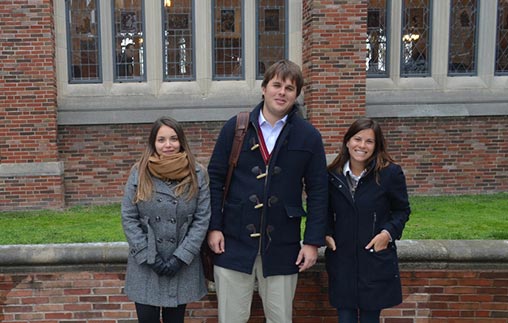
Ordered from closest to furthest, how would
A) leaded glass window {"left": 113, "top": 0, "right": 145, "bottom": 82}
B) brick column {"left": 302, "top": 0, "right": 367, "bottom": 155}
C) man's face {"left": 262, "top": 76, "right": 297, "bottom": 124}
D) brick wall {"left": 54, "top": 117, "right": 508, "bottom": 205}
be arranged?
man's face {"left": 262, "top": 76, "right": 297, "bottom": 124} → brick column {"left": 302, "top": 0, "right": 367, "bottom": 155} → brick wall {"left": 54, "top": 117, "right": 508, "bottom": 205} → leaded glass window {"left": 113, "top": 0, "right": 145, "bottom": 82}

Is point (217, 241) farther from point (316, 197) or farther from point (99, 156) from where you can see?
point (99, 156)

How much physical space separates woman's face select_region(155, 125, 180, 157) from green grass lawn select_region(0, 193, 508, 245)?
259cm

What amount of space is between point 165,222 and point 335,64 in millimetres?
6353

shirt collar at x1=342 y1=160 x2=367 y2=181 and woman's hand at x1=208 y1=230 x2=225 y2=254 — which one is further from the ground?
shirt collar at x1=342 y1=160 x2=367 y2=181

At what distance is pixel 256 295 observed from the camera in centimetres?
368

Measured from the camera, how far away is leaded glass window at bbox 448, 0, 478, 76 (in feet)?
30.9

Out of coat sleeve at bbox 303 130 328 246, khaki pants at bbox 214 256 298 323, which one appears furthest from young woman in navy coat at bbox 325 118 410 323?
khaki pants at bbox 214 256 298 323

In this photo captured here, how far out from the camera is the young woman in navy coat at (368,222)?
2822 millimetres

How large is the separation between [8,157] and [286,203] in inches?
275

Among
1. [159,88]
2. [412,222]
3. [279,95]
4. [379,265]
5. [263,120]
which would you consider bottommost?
[412,222]

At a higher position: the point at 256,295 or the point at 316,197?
the point at 316,197

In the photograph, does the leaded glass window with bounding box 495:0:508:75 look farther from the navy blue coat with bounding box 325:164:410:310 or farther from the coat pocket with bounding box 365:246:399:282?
the coat pocket with bounding box 365:246:399:282

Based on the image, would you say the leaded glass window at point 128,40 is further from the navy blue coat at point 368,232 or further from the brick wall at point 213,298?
the navy blue coat at point 368,232

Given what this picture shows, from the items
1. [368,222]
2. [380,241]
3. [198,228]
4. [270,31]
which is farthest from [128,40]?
[380,241]
